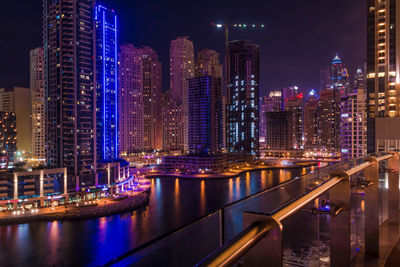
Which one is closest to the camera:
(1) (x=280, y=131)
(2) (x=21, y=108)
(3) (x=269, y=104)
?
(2) (x=21, y=108)

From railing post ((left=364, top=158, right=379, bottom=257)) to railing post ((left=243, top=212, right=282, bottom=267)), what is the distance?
138cm

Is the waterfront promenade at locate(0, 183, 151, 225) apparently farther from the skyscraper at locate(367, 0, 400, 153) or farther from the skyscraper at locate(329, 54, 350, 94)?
the skyscraper at locate(329, 54, 350, 94)

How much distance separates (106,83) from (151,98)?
30.9m

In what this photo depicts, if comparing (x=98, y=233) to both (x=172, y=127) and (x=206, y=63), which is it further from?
(x=206, y=63)

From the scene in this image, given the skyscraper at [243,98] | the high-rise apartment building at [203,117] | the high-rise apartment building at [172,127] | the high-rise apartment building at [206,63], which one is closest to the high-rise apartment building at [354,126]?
the high-rise apartment building at [203,117]

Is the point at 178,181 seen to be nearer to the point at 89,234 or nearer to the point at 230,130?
the point at 89,234

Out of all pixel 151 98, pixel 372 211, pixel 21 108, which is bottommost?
pixel 372 211

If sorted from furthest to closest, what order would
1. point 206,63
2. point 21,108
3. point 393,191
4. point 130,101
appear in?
point 206,63 → point 130,101 → point 21,108 → point 393,191

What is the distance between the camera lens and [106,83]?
25.5m

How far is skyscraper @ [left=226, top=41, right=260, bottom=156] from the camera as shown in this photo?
46.8m

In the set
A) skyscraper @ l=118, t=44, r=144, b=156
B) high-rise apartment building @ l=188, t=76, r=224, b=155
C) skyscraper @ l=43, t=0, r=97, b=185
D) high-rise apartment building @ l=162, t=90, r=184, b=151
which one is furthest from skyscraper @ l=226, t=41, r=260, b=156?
skyscraper @ l=43, t=0, r=97, b=185

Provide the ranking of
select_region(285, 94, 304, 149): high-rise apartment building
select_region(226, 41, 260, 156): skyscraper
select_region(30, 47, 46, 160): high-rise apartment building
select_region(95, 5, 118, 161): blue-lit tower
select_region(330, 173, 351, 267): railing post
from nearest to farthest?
select_region(330, 173, 351, 267): railing post < select_region(95, 5, 118, 161): blue-lit tower < select_region(30, 47, 46, 160): high-rise apartment building < select_region(226, 41, 260, 156): skyscraper < select_region(285, 94, 304, 149): high-rise apartment building

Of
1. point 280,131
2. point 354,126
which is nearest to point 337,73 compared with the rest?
point 280,131

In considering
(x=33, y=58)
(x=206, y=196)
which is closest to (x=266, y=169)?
(x=206, y=196)
